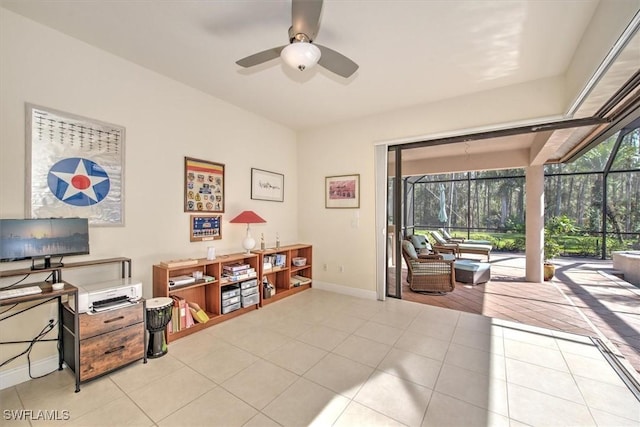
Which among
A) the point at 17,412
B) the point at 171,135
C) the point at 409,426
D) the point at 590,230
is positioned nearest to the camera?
the point at 409,426

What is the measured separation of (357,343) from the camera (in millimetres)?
2619

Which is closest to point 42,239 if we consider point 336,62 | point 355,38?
point 336,62

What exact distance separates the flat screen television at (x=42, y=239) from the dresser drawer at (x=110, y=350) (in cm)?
70

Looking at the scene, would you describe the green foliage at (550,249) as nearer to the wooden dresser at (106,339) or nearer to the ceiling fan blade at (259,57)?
the ceiling fan blade at (259,57)

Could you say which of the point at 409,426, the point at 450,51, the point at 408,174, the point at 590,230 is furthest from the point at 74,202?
the point at 590,230

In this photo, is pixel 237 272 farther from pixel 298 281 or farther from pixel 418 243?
pixel 418 243

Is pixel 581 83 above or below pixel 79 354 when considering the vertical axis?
above

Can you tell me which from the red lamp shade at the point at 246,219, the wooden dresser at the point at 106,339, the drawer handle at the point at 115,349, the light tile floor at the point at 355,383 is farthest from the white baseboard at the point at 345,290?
the drawer handle at the point at 115,349

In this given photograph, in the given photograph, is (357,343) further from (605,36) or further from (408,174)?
(408,174)

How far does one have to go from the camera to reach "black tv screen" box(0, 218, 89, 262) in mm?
1815

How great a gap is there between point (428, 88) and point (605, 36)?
158 centimetres

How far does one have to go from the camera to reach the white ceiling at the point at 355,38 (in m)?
1.94

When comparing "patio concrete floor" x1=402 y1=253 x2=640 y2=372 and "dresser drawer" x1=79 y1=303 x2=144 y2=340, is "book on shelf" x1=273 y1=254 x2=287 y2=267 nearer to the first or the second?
"dresser drawer" x1=79 y1=303 x2=144 y2=340

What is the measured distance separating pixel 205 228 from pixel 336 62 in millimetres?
2510
